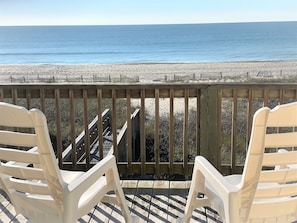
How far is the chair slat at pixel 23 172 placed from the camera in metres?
1.78

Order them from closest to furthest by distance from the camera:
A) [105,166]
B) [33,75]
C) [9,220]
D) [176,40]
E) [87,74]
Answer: [105,166] → [9,220] → [33,75] → [87,74] → [176,40]

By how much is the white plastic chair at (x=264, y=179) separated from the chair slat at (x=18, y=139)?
2.95ft

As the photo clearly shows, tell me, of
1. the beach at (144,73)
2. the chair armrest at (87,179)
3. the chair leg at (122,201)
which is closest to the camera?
the chair armrest at (87,179)

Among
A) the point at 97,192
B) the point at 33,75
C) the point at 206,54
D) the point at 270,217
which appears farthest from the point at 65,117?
the point at 206,54

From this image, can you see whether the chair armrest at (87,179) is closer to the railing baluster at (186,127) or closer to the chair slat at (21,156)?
the chair slat at (21,156)

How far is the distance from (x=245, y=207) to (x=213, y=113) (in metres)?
1.45

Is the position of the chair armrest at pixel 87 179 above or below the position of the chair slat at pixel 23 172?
below

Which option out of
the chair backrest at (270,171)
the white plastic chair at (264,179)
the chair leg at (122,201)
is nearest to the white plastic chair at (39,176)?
the chair leg at (122,201)

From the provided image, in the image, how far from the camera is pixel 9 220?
2584mm

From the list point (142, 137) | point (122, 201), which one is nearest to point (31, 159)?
point (122, 201)

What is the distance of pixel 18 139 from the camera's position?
5.74ft

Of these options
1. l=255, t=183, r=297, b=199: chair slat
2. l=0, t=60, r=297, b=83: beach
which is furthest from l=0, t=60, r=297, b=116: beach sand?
l=255, t=183, r=297, b=199: chair slat

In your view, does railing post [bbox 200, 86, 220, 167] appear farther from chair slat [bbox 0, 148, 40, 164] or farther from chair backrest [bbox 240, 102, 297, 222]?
chair slat [bbox 0, 148, 40, 164]

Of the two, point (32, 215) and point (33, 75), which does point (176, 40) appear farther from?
point (32, 215)
